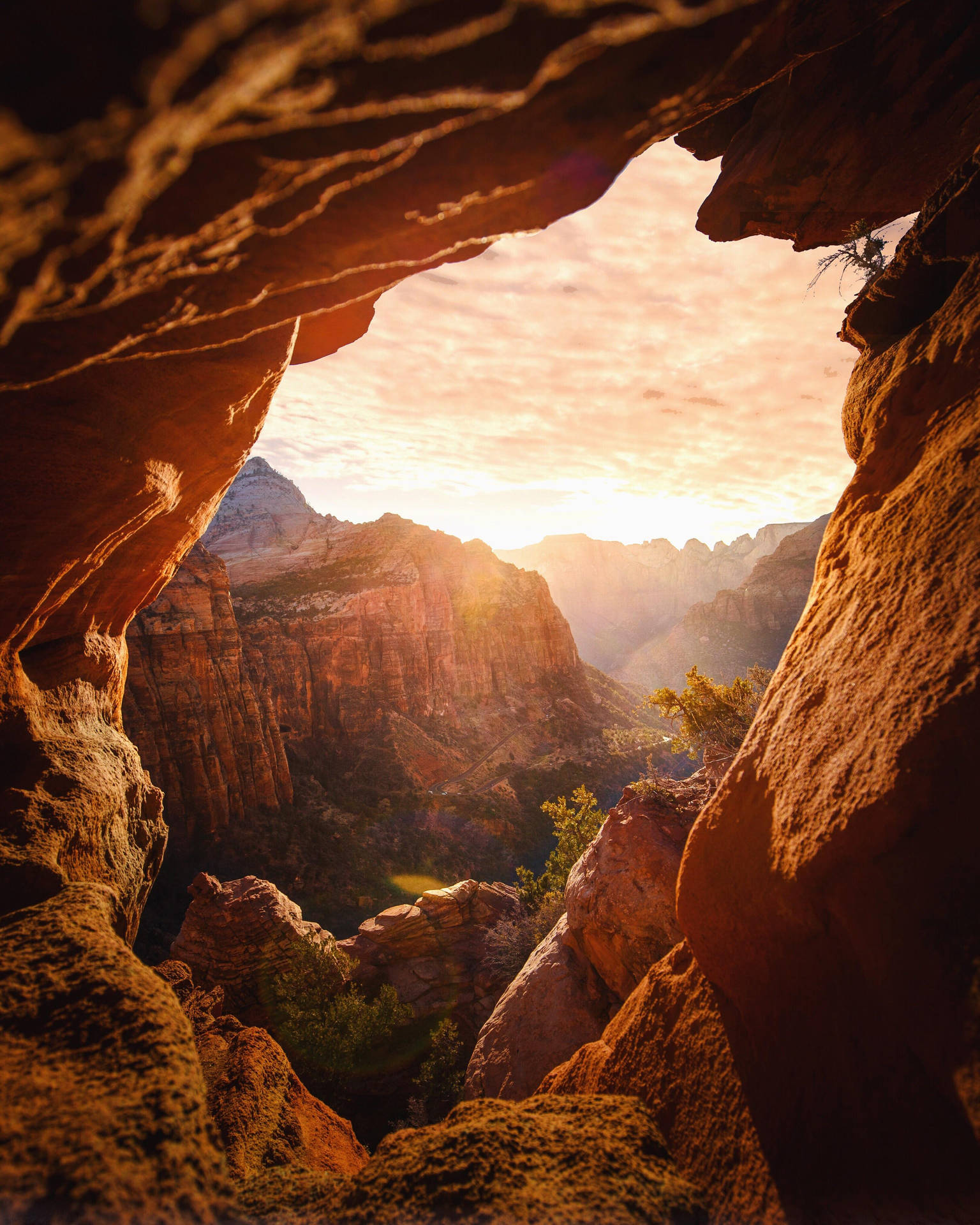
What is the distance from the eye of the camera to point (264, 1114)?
5312mm

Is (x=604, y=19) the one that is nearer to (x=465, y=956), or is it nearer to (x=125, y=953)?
(x=125, y=953)

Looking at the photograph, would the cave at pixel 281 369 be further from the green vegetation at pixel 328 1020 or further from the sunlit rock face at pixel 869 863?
the green vegetation at pixel 328 1020

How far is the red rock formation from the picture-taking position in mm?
29578

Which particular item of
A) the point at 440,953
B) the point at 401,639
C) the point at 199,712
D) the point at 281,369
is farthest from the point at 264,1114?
the point at 401,639

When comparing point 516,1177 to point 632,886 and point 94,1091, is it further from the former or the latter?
point 632,886

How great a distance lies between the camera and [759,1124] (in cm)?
330

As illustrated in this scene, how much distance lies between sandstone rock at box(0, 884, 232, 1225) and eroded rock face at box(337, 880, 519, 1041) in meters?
18.8

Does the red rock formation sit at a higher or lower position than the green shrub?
higher

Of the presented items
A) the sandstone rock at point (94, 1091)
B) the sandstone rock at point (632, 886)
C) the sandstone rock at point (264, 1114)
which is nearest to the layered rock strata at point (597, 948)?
the sandstone rock at point (632, 886)

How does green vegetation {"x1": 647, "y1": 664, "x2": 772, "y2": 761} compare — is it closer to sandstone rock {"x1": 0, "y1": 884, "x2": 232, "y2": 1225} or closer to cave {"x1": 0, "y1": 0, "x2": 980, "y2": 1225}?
cave {"x1": 0, "y1": 0, "x2": 980, "y2": 1225}

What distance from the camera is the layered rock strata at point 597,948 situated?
942cm

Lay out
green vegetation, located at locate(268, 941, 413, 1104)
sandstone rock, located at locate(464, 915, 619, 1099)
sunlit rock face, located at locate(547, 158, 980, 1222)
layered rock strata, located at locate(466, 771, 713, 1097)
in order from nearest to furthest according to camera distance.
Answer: sunlit rock face, located at locate(547, 158, 980, 1222) → sandstone rock, located at locate(464, 915, 619, 1099) → layered rock strata, located at locate(466, 771, 713, 1097) → green vegetation, located at locate(268, 941, 413, 1104)

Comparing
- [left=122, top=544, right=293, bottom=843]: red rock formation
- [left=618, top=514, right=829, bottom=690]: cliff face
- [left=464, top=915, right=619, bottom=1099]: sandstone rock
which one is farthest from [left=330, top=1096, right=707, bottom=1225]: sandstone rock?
[left=618, top=514, right=829, bottom=690]: cliff face

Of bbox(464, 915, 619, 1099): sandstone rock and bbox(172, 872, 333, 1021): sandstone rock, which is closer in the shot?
bbox(464, 915, 619, 1099): sandstone rock
